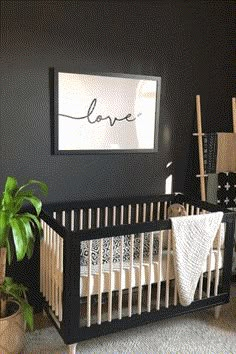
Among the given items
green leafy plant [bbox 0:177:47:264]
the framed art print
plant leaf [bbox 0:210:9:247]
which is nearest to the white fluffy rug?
green leafy plant [bbox 0:177:47:264]

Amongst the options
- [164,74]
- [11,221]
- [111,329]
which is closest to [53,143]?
[11,221]

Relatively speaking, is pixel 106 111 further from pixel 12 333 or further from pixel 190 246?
pixel 12 333

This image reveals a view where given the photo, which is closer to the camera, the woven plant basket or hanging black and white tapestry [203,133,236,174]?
the woven plant basket

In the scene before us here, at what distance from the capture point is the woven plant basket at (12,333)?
2.21 m

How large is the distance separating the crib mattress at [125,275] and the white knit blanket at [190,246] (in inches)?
3.7

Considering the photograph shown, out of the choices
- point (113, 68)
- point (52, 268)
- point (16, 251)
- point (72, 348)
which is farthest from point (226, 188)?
point (16, 251)

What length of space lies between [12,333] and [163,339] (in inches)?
37.8

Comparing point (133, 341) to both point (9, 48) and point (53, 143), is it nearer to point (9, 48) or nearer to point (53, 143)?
point (53, 143)

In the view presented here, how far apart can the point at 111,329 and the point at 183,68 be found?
2.07m

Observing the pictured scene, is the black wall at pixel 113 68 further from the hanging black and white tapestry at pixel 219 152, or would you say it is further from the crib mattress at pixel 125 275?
the crib mattress at pixel 125 275

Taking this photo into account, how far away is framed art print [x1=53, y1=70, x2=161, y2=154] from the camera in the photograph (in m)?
2.77

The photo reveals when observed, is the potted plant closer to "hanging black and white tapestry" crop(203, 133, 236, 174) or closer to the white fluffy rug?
the white fluffy rug

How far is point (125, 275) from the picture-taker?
2.44m

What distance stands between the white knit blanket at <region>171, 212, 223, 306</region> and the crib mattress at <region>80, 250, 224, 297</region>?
94 millimetres
